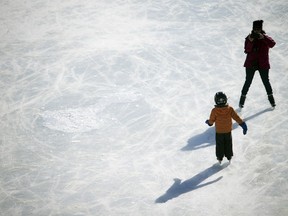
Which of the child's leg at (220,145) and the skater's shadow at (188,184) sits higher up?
the child's leg at (220,145)

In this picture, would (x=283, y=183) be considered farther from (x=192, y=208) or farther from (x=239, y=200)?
(x=192, y=208)

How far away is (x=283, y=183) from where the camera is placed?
17.2 ft

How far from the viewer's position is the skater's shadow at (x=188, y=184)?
5.27m

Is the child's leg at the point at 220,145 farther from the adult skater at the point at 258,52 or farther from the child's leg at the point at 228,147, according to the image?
the adult skater at the point at 258,52

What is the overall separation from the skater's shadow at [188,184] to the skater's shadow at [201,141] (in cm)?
60

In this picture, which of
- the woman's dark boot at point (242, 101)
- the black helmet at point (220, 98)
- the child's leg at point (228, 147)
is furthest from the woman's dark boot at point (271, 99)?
the black helmet at point (220, 98)

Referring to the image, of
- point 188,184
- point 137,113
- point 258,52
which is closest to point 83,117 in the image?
point 137,113

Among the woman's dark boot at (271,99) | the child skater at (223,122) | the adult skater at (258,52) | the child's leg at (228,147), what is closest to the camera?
the child skater at (223,122)

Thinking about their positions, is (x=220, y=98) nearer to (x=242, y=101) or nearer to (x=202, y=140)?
(x=202, y=140)

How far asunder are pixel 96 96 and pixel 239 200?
3.98 m

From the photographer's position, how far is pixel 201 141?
6.44 m

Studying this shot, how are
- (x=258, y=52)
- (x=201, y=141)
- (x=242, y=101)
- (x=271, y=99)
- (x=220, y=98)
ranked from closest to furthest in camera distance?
(x=220, y=98), (x=201, y=141), (x=258, y=52), (x=271, y=99), (x=242, y=101)

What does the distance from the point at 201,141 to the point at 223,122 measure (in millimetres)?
1006

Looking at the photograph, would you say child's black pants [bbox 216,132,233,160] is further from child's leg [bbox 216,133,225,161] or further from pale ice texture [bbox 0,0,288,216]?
pale ice texture [bbox 0,0,288,216]
